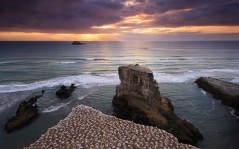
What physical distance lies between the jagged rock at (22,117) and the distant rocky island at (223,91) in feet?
88.6

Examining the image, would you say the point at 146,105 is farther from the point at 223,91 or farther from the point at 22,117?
the point at 223,91

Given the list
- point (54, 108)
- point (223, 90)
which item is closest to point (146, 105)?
point (54, 108)

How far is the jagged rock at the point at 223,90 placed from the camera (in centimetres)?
3406

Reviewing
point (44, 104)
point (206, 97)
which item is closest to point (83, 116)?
point (44, 104)

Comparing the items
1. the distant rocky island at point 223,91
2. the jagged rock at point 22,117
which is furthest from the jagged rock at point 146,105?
the distant rocky island at point 223,91

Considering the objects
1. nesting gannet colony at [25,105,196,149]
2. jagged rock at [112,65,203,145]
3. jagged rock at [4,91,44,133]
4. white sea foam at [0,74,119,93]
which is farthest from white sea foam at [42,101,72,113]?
white sea foam at [0,74,119,93]

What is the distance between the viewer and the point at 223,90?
37562 mm

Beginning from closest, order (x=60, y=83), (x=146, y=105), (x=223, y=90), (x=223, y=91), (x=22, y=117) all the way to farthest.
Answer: (x=146, y=105), (x=22, y=117), (x=223, y=91), (x=223, y=90), (x=60, y=83)

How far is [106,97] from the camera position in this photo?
37.2m

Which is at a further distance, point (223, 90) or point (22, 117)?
point (223, 90)

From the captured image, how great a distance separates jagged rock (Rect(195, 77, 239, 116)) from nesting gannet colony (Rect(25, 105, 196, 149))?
58.1 feet

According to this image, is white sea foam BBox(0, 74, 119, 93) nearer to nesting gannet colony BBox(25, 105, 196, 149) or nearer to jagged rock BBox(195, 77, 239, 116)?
jagged rock BBox(195, 77, 239, 116)

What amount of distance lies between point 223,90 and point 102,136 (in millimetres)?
26137

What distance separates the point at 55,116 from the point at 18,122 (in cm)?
449
